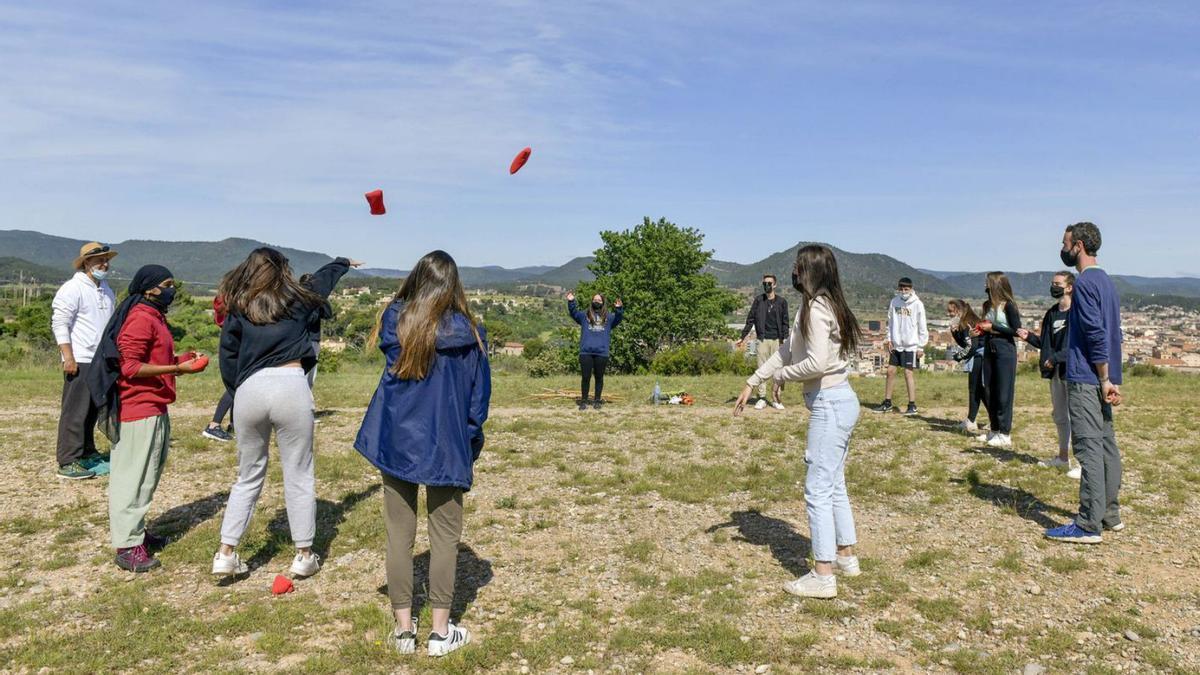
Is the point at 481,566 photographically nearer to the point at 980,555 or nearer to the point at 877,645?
the point at 877,645

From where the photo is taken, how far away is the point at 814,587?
16.1 ft

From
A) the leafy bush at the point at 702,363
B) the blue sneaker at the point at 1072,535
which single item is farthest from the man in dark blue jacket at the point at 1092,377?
the leafy bush at the point at 702,363

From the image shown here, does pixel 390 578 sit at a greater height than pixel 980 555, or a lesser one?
greater

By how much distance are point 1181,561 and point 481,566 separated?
207 inches

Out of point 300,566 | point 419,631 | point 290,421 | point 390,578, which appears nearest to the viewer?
point 390,578

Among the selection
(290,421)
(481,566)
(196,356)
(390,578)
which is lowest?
(481,566)

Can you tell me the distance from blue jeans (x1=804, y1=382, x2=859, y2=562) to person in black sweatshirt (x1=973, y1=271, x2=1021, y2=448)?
5.37 meters

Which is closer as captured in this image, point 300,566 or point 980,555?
point 300,566

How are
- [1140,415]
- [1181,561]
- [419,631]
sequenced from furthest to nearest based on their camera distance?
[1140,415] → [1181,561] → [419,631]

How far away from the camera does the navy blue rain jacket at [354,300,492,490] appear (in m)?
3.88

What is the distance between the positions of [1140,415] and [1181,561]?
787 cm

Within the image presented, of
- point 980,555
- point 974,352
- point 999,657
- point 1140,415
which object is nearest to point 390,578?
point 999,657

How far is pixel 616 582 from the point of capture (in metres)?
5.23

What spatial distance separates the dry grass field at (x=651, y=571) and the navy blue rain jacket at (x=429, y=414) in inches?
42.9
